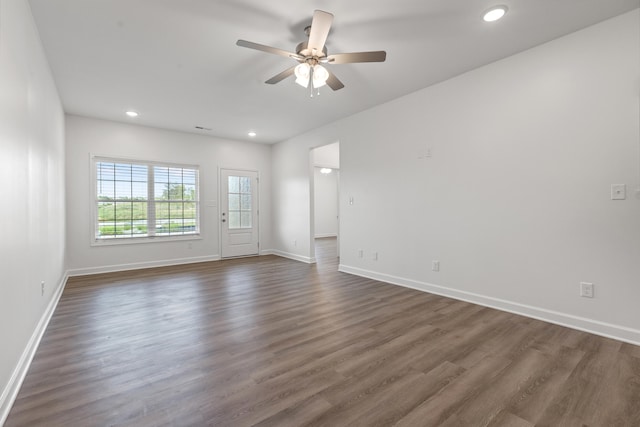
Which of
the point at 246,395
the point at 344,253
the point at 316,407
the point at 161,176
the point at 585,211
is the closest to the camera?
the point at 316,407

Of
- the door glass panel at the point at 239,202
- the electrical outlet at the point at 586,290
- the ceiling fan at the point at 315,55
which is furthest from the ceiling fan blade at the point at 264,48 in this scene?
the door glass panel at the point at 239,202

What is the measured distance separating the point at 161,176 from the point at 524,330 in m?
6.37

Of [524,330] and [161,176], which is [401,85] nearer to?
[524,330]

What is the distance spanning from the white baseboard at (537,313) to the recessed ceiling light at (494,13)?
280cm

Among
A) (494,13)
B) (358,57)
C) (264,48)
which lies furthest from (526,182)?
(264,48)

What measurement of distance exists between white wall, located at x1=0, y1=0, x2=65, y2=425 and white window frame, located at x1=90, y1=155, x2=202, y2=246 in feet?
7.41

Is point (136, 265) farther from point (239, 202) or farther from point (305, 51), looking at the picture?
point (305, 51)

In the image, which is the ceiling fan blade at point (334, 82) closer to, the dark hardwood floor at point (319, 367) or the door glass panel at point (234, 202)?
the dark hardwood floor at point (319, 367)

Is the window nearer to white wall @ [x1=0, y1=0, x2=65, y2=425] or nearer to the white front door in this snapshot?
the white front door

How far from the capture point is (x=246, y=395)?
5.88 ft

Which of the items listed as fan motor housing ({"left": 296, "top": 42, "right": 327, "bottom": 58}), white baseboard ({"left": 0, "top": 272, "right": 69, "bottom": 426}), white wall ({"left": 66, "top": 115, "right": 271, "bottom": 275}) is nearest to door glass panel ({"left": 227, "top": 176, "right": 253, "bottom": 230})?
white wall ({"left": 66, "top": 115, "right": 271, "bottom": 275})

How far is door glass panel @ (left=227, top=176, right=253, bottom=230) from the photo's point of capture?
684 cm

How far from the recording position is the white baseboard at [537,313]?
251 centimetres

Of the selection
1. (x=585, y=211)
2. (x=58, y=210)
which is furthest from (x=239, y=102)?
(x=585, y=211)
